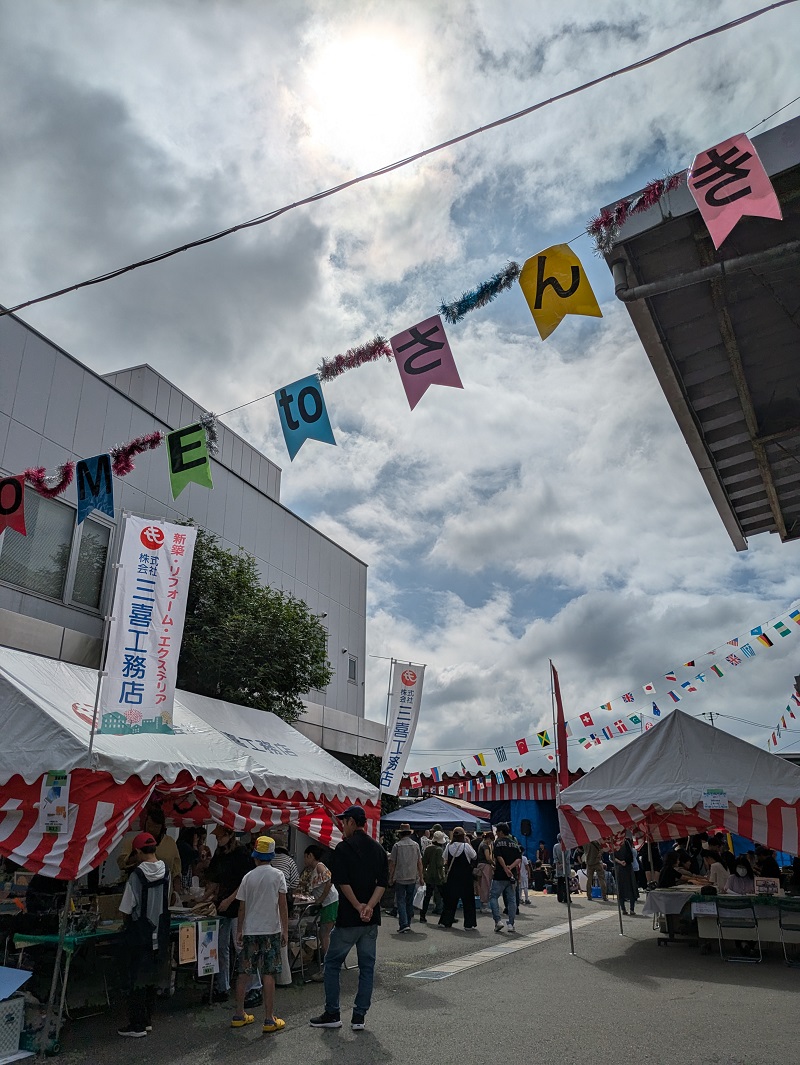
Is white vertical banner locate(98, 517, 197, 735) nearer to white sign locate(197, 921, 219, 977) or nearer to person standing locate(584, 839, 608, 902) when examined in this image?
white sign locate(197, 921, 219, 977)

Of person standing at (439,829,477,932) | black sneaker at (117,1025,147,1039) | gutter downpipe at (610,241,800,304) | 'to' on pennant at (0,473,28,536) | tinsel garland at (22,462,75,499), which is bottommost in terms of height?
black sneaker at (117,1025,147,1039)

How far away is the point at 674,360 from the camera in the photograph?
5.61 meters

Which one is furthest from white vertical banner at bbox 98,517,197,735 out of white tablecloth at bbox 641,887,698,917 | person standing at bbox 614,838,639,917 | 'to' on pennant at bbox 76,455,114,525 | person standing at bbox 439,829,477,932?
person standing at bbox 614,838,639,917

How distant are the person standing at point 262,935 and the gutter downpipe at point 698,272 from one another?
17.8 ft

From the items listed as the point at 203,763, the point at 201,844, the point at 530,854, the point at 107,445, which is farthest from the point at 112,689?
the point at 530,854

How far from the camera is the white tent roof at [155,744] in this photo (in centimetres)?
687

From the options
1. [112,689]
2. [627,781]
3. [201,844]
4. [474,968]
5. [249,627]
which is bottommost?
[474,968]

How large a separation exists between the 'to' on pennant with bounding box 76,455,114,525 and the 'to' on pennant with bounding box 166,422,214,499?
2.91 ft

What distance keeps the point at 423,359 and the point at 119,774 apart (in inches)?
182

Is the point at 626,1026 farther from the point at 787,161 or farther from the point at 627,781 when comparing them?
the point at 787,161

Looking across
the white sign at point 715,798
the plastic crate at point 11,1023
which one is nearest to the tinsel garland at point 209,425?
the plastic crate at point 11,1023

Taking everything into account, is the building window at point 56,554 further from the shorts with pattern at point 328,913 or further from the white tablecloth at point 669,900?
the white tablecloth at point 669,900

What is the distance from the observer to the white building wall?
1100 centimetres

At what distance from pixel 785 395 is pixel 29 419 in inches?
392
